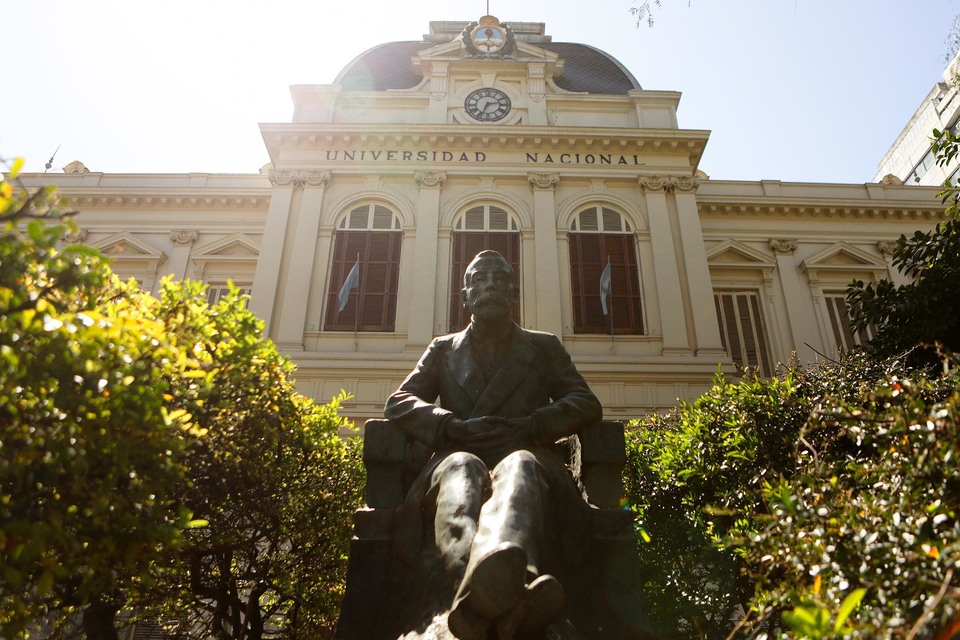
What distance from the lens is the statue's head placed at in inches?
153

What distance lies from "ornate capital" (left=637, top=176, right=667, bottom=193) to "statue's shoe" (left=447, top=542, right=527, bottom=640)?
15455 millimetres

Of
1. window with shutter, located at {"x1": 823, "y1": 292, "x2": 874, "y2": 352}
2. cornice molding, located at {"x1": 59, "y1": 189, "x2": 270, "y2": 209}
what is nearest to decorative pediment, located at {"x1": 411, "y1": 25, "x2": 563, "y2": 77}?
cornice molding, located at {"x1": 59, "y1": 189, "x2": 270, "y2": 209}

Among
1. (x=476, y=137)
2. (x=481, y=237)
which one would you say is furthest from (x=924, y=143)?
(x=481, y=237)

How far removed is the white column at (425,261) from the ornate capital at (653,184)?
16.0 feet

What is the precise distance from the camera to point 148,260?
1728cm

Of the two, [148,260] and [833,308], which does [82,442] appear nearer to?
[148,260]

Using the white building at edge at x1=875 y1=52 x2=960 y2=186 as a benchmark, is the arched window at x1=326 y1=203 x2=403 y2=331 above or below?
below

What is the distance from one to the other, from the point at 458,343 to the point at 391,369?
9.89 metres

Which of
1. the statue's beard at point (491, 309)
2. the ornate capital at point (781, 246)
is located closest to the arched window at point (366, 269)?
the ornate capital at point (781, 246)

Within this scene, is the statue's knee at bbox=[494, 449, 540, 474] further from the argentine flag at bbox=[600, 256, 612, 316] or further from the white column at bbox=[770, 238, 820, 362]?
the white column at bbox=[770, 238, 820, 362]

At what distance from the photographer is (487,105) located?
59.3ft

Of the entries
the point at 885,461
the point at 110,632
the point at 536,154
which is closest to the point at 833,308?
the point at 536,154

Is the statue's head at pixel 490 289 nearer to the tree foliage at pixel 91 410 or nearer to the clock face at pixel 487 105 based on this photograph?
the tree foliage at pixel 91 410

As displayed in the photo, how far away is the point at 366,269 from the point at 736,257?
32.4ft
